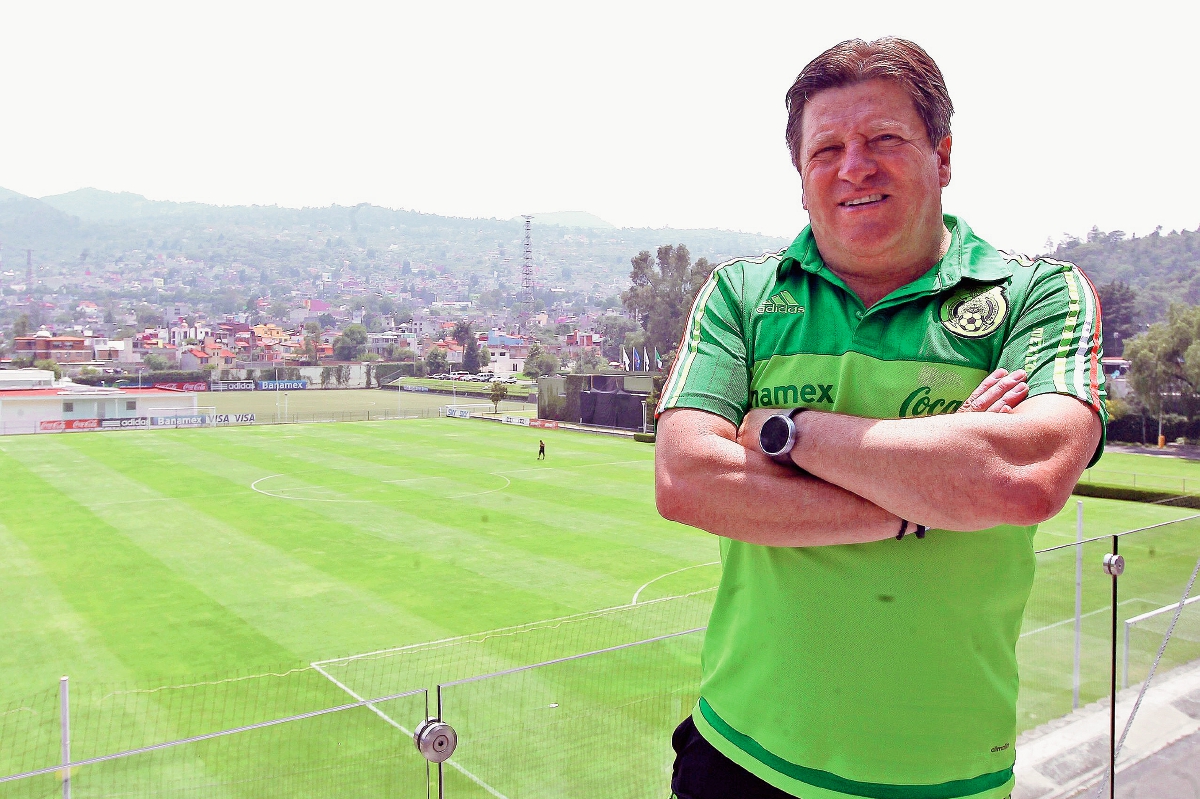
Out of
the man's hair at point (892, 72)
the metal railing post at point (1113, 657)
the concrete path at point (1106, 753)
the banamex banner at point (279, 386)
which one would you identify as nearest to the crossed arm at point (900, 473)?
the man's hair at point (892, 72)

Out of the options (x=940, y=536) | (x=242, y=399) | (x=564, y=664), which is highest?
(x=940, y=536)

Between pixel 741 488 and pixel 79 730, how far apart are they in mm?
13484

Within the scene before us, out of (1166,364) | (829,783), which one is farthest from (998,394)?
(1166,364)

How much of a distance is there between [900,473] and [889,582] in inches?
10.8

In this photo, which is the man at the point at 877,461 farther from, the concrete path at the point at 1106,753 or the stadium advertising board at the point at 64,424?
the stadium advertising board at the point at 64,424

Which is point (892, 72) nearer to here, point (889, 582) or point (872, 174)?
point (872, 174)

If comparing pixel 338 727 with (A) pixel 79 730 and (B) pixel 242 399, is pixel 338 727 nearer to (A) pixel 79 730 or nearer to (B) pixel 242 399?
(A) pixel 79 730

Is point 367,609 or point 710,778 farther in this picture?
point 367,609

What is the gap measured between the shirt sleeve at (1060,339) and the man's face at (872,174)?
0.93 ft

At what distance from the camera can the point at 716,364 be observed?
2227 millimetres

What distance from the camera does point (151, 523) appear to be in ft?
88.7

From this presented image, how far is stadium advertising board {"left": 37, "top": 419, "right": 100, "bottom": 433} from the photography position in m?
53.1

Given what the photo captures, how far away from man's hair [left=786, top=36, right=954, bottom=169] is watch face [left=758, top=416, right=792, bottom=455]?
0.77m

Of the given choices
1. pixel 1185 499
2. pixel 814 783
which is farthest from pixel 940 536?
pixel 1185 499
